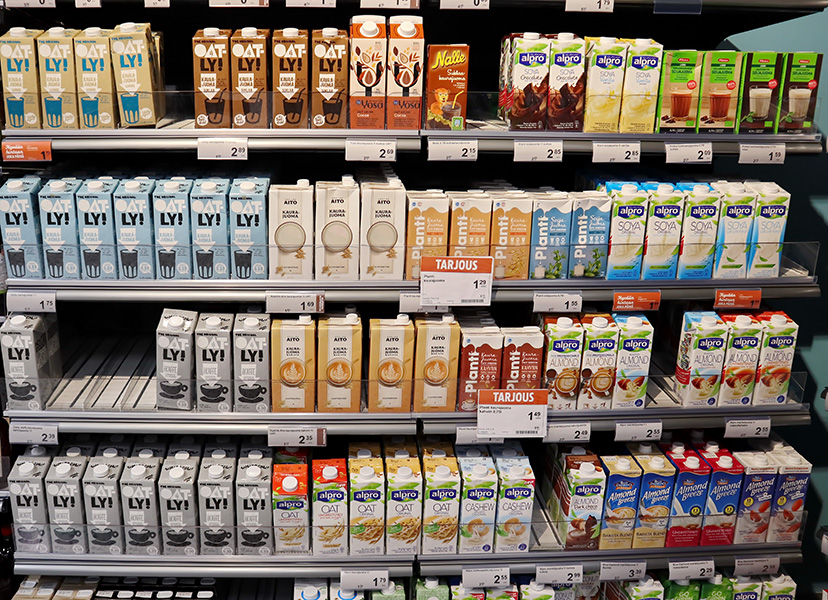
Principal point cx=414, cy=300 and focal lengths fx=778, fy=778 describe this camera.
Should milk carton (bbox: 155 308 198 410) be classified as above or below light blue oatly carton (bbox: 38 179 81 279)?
below

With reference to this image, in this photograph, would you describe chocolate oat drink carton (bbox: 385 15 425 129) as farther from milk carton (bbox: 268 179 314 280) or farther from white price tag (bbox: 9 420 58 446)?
white price tag (bbox: 9 420 58 446)

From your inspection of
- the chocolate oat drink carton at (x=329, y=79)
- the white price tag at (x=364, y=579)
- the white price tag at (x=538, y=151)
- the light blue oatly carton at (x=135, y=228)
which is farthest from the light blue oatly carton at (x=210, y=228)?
the white price tag at (x=364, y=579)

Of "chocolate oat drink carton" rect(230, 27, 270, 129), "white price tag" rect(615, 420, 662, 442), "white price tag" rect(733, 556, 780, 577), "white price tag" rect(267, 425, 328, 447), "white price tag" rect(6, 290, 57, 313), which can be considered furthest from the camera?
"white price tag" rect(733, 556, 780, 577)

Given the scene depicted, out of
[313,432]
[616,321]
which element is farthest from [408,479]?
[616,321]

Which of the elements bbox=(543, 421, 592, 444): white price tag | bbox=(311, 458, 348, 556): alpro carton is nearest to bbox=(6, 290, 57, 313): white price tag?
bbox=(311, 458, 348, 556): alpro carton

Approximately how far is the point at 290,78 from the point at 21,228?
1099 millimetres

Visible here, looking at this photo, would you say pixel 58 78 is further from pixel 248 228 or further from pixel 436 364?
pixel 436 364

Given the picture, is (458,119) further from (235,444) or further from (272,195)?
(235,444)

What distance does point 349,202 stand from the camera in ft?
9.04

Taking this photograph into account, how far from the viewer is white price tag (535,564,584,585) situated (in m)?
3.04

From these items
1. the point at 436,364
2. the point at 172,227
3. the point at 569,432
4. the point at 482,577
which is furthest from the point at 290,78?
the point at 482,577

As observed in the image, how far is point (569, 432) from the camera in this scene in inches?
119

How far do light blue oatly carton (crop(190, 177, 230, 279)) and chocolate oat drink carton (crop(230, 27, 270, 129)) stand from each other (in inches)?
9.4

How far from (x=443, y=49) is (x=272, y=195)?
2.57ft
